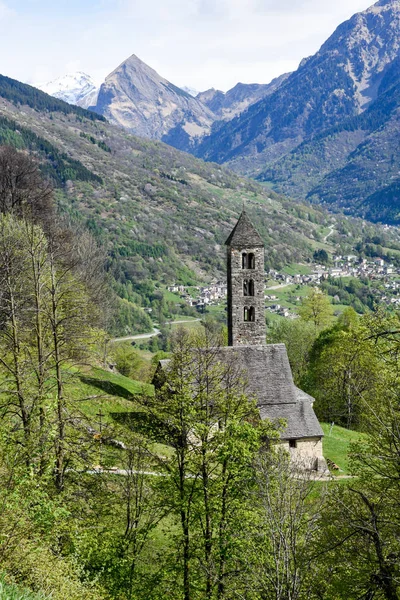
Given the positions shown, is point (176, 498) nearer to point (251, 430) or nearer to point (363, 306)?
point (251, 430)

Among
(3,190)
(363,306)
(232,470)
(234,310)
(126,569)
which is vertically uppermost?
(363,306)

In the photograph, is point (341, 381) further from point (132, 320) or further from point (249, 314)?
point (132, 320)

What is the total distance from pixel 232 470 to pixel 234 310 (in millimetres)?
27962

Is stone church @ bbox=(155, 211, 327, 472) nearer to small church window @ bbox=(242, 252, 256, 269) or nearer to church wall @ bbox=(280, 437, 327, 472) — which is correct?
church wall @ bbox=(280, 437, 327, 472)

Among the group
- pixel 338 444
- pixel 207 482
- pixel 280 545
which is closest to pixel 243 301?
pixel 338 444

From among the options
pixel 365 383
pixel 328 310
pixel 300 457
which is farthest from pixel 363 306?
pixel 300 457

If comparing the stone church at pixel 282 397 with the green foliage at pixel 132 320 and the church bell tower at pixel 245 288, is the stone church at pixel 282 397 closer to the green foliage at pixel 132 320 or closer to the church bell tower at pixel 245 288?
the church bell tower at pixel 245 288

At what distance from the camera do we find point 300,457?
121 feet

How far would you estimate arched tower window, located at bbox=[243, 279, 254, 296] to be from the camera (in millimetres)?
46781

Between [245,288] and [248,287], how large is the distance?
296 millimetres

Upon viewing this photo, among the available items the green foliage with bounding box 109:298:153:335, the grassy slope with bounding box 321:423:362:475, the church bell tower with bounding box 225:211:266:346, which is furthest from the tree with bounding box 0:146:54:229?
the green foliage with bounding box 109:298:153:335

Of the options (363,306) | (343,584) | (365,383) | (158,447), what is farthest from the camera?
(363,306)

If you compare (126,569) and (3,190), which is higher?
(3,190)

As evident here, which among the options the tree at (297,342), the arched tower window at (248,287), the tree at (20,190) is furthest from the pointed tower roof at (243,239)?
the tree at (297,342)
